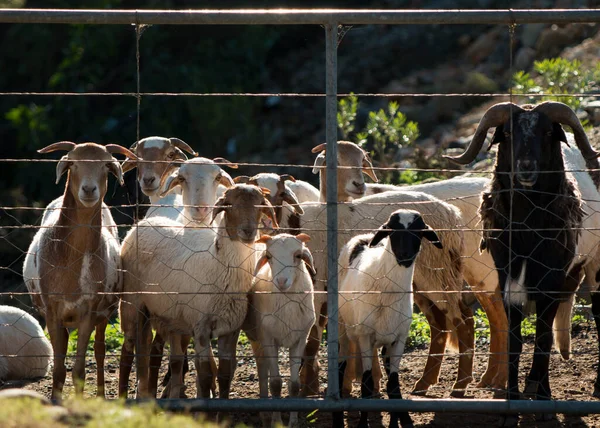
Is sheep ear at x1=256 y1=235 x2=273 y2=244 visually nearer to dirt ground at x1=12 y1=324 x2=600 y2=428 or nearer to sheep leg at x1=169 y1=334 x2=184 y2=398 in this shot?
dirt ground at x1=12 y1=324 x2=600 y2=428

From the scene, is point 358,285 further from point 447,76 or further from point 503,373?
point 447,76

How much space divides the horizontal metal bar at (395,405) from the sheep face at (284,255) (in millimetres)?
1134

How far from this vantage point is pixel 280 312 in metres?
7.57

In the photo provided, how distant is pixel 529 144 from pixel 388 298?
1.50 meters

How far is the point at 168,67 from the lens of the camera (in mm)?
24531

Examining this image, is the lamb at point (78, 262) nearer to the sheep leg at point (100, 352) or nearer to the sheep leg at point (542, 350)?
the sheep leg at point (100, 352)

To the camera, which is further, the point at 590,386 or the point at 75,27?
the point at 75,27

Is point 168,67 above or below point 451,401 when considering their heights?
above

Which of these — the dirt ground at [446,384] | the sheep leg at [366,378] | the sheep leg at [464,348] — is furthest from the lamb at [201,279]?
the sheep leg at [464,348]

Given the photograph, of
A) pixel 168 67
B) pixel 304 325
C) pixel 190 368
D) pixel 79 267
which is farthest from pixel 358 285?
pixel 168 67

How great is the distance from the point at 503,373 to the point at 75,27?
18911 mm

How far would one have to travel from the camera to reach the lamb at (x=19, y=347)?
951 centimetres

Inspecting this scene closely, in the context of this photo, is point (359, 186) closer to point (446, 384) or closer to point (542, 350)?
point (446, 384)

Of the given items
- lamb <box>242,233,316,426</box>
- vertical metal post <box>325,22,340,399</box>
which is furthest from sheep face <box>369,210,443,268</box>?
vertical metal post <box>325,22,340,399</box>
